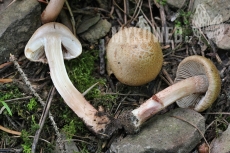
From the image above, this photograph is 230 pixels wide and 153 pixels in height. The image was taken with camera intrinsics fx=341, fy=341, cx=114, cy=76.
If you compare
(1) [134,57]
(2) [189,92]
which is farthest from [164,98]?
(1) [134,57]

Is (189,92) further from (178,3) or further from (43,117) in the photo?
(43,117)

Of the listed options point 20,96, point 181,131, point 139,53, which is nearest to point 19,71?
point 20,96

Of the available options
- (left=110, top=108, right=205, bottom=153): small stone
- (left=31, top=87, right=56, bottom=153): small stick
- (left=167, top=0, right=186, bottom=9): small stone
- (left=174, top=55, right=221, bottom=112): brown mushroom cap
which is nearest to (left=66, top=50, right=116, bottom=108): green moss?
(left=31, top=87, right=56, bottom=153): small stick

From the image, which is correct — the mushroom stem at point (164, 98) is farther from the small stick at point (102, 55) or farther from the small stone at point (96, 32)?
the small stone at point (96, 32)

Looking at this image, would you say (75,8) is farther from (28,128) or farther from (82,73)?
(28,128)

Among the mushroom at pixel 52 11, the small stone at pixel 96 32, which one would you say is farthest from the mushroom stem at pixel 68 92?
the small stone at pixel 96 32

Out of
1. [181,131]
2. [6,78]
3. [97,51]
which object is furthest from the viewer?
[97,51]
